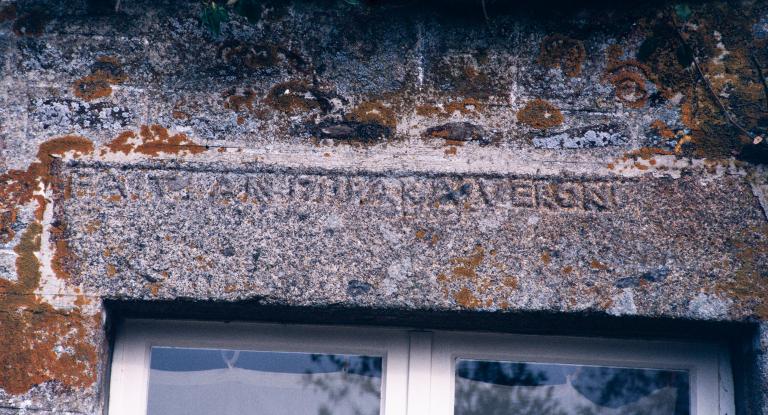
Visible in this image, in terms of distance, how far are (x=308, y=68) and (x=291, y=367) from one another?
82cm

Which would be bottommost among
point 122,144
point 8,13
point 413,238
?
point 413,238

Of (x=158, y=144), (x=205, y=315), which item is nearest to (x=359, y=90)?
(x=158, y=144)

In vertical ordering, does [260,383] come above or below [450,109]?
below

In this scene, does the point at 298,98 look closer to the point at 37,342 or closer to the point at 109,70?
the point at 109,70

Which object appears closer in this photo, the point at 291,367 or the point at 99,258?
the point at 99,258

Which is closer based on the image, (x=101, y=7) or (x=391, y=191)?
(x=391, y=191)

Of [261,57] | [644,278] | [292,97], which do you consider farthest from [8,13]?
[644,278]

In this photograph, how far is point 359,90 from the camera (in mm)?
2486

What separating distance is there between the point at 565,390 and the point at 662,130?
751mm

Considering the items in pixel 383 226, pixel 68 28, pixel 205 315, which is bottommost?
pixel 205 315

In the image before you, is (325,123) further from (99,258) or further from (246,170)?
(99,258)

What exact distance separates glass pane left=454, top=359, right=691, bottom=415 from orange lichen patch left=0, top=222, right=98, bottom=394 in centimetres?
99

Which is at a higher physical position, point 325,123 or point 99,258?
point 325,123

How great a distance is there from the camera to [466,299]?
7.63 feet
